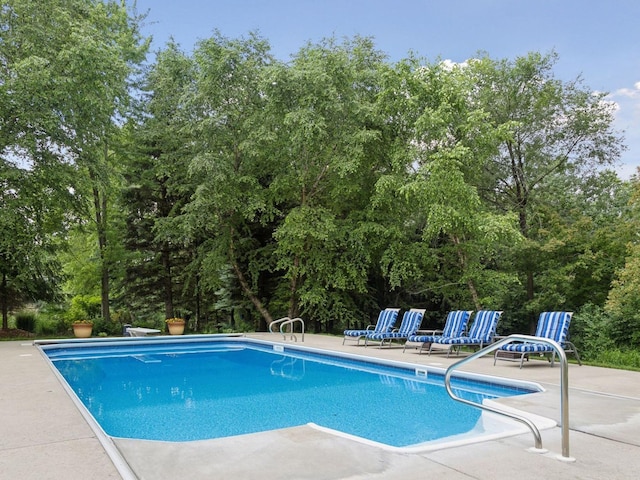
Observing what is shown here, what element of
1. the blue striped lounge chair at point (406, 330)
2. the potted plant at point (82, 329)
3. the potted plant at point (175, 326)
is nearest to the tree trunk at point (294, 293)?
the potted plant at point (175, 326)

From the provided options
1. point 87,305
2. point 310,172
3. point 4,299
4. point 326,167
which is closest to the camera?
point 326,167

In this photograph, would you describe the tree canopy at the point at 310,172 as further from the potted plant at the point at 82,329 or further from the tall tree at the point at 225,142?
the potted plant at the point at 82,329

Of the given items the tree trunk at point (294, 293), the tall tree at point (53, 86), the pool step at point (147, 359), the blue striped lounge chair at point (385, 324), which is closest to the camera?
the pool step at point (147, 359)

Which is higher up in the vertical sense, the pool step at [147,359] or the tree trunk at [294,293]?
the tree trunk at [294,293]

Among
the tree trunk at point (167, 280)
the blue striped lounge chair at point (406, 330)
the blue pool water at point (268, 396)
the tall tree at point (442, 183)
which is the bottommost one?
the blue pool water at point (268, 396)

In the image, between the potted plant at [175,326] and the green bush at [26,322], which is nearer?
the potted plant at [175,326]

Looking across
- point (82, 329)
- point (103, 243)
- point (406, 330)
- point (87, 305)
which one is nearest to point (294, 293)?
point (406, 330)

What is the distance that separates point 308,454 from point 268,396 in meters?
4.09

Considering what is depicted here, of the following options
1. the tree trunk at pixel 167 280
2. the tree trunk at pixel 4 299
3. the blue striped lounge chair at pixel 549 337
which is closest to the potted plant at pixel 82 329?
the tree trunk at pixel 4 299

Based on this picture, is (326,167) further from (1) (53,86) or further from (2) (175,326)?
(1) (53,86)

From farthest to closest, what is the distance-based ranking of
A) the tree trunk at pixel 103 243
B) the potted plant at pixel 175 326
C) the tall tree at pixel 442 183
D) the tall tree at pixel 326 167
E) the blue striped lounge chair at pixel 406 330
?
the tree trunk at pixel 103 243 < the potted plant at pixel 175 326 < the tall tree at pixel 326 167 < the tall tree at pixel 442 183 < the blue striped lounge chair at pixel 406 330

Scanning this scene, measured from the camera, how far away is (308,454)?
3.83 meters

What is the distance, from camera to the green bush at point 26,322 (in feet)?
60.6

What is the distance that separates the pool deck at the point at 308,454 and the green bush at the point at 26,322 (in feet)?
48.8
